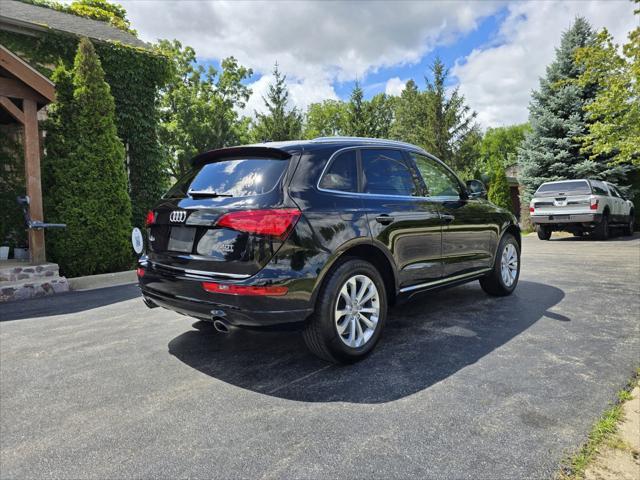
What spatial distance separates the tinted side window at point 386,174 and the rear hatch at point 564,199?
10.9 metres

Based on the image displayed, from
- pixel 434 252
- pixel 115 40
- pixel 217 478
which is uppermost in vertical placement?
pixel 115 40

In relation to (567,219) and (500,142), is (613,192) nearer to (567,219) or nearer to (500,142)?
(567,219)

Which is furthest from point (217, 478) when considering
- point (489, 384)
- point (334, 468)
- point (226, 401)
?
point (489, 384)

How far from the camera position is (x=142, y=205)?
11.3 metres

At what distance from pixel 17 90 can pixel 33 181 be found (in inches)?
64.6

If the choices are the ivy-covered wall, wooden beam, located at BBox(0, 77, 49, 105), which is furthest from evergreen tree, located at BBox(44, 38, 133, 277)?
the ivy-covered wall

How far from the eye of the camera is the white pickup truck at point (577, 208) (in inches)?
488

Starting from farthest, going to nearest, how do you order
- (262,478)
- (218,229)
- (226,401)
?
(218,229), (226,401), (262,478)

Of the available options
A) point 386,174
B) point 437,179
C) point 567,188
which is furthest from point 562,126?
point 386,174

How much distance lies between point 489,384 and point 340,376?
104 centimetres

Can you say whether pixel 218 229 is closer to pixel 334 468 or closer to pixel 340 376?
pixel 340 376

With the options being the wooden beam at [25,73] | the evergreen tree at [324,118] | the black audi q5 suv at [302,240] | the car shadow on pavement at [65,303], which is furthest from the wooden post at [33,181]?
the evergreen tree at [324,118]

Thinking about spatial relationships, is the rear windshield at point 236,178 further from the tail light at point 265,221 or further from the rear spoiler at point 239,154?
the tail light at point 265,221

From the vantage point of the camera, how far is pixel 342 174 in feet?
11.1
